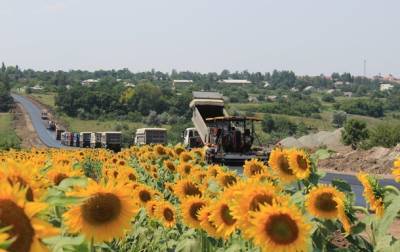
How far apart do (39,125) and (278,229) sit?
122 metres

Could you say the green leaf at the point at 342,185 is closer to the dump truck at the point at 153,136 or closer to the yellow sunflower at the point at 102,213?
the yellow sunflower at the point at 102,213

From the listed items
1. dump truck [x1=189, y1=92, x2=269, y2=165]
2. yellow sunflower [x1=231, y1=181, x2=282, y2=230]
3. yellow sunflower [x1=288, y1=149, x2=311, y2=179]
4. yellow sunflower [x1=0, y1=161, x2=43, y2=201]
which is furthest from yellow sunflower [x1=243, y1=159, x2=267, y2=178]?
dump truck [x1=189, y1=92, x2=269, y2=165]

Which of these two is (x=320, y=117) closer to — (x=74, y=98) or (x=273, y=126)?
(x=273, y=126)

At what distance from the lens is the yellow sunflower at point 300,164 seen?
5625 mm

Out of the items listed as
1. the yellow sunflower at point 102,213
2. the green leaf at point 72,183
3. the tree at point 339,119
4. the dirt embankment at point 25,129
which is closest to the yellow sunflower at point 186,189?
the yellow sunflower at point 102,213

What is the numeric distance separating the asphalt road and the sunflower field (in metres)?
75.7

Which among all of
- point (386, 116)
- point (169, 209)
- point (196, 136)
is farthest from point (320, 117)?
point (169, 209)

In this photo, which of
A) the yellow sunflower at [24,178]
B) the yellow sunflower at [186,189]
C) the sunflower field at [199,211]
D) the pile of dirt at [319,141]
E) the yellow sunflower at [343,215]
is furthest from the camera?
the pile of dirt at [319,141]

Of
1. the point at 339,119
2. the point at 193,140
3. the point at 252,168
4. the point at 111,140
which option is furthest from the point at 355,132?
the point at 339,119

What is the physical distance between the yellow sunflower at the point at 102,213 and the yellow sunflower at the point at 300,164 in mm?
2724

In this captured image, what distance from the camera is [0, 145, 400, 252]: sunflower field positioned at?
220cm

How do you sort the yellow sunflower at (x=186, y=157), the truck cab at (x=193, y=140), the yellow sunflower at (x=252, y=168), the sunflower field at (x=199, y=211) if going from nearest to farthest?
the sunflower field at (x=199, y=211) < the yellow sunflower at (x=252, y=168) < the yellow sunflower at (x=186, y=157) < the truck cab at (x=193, y=140)

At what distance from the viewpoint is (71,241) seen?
2525mm

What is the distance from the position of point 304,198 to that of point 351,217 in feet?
1.50
